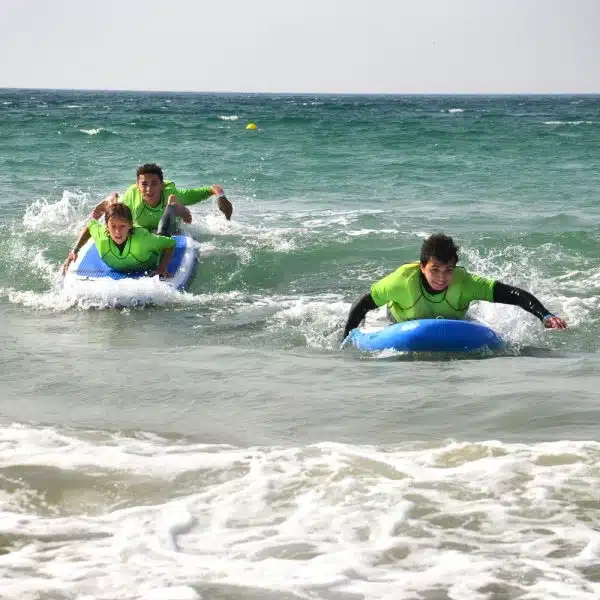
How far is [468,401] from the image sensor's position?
641 centimetres

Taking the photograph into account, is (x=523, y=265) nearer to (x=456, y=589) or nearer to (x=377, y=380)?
(x=377, y=380)

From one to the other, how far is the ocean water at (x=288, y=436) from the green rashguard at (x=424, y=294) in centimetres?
40

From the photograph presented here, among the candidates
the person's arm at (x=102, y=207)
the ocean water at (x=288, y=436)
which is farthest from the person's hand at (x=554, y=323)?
the person's arm at (x=102, y=207)

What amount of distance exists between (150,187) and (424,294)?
4618 mm

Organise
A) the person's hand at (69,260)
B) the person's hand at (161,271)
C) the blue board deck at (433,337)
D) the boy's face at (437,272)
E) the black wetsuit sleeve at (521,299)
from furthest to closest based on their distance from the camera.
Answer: the person's hand at (69,260) → the person's hand at (161,271) → the blue board deck at (433,337) → the black wetsuit sleeve at (521,299) → the boy's face at (437,272)

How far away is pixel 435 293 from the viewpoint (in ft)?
25.9

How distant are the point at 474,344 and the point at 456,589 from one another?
4.05 metres

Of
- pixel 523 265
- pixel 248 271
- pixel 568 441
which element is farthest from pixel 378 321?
→ pixel 523 265

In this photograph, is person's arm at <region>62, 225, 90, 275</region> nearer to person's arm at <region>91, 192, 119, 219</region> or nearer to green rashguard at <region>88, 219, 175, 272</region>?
green rashguard at <region>88, 219, 175, 272</region>

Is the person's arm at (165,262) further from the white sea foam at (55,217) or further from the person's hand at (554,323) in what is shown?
the white sea foam at (55,217)

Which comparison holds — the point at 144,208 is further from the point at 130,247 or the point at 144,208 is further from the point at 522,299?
the point at 522,299

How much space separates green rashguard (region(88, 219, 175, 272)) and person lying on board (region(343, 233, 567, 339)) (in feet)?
9.25

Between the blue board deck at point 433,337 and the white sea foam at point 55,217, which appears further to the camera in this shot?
the white sea foam at point 55,217

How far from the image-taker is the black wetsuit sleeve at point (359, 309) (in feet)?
25.8
